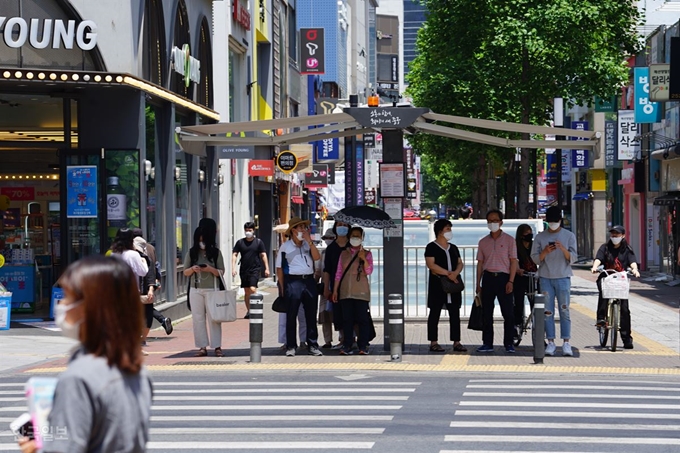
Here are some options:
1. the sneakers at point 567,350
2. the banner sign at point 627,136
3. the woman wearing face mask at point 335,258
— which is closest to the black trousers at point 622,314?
the sneakers at point 567,350

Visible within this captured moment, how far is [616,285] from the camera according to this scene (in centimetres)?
1733

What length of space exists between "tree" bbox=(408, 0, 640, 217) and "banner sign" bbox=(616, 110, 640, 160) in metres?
12.8

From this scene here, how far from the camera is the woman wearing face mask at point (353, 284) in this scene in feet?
54.9

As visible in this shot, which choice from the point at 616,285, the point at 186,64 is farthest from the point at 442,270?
the point at 186,64

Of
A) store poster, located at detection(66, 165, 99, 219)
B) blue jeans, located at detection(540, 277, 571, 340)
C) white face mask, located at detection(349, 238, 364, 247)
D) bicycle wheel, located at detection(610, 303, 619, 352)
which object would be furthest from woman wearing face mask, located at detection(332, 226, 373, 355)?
store poster, located at detection(66, 165, 99, 219)

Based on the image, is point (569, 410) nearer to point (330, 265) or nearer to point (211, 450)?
point (211, 450)

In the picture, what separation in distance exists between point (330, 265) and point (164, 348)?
318 cm

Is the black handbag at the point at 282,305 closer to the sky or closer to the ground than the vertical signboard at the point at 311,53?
closer to the ground

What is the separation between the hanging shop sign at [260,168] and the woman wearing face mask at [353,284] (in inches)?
775

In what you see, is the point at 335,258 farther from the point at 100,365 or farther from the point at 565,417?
the point at 100,365

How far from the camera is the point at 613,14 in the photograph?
110 feet

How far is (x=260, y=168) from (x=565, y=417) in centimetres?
2598

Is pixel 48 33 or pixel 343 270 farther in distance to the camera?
pixel 48 33

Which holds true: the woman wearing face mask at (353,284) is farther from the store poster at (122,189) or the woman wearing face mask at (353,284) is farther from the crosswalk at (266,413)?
the store poster at (122,189)
